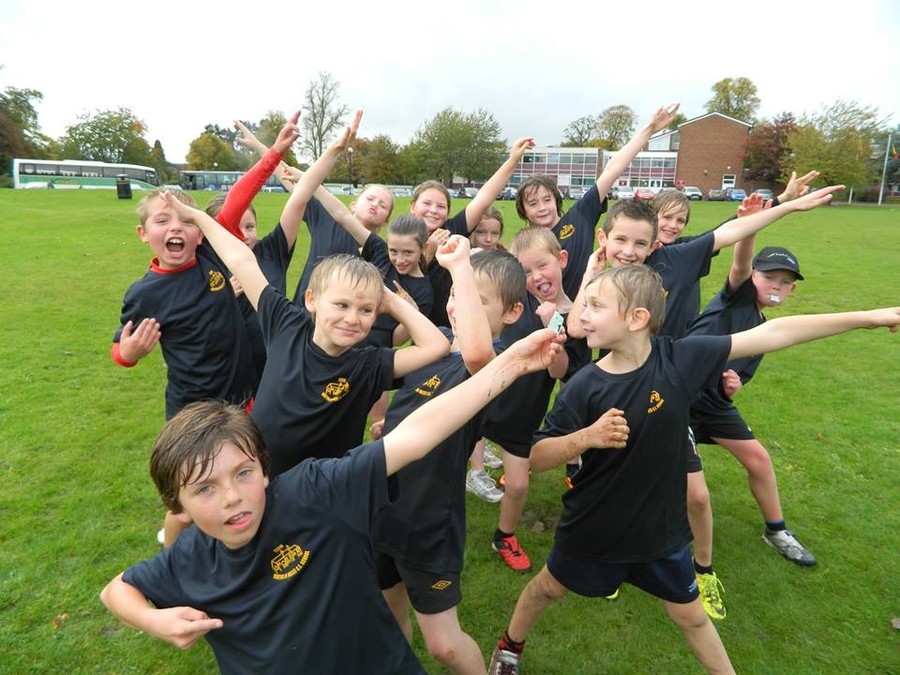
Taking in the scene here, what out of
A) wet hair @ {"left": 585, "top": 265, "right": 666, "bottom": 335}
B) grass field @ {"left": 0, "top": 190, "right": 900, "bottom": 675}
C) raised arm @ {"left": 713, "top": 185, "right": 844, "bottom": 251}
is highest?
raised arm @ {"left": 713, "top": 185, "right": 844, "bottom": 251}

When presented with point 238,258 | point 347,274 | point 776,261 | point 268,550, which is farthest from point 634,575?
point 238,258

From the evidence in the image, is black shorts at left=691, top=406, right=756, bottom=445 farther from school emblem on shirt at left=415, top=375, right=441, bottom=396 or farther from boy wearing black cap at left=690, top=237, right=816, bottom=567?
school emblem on shirt at left=415, top=375, right=441, bottom=396

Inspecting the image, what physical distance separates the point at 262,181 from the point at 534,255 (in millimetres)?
1836

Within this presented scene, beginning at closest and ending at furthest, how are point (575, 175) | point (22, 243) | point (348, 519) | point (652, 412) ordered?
point (348, 519)
point (652, 412)
point (22, 243)
point (575, 175)

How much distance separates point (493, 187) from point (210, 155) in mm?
90605

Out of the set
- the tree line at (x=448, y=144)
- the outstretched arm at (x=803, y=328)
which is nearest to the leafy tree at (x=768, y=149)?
the tree line at (x=448, y=144)

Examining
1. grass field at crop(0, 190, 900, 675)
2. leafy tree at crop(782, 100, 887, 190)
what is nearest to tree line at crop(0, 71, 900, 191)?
leafy tree at crop(782, 100, 887, 190)

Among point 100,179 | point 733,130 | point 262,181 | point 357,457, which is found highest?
point 733,130

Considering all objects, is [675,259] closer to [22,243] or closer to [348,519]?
[348,519]

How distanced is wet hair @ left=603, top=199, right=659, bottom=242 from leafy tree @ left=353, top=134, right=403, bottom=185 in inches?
2932

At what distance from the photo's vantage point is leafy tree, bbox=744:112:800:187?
67.9m

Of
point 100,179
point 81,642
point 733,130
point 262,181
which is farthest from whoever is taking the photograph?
point 733,130

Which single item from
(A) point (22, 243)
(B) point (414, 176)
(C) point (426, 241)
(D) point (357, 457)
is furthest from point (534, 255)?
(B) point (414, 176)

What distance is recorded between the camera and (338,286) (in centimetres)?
269
